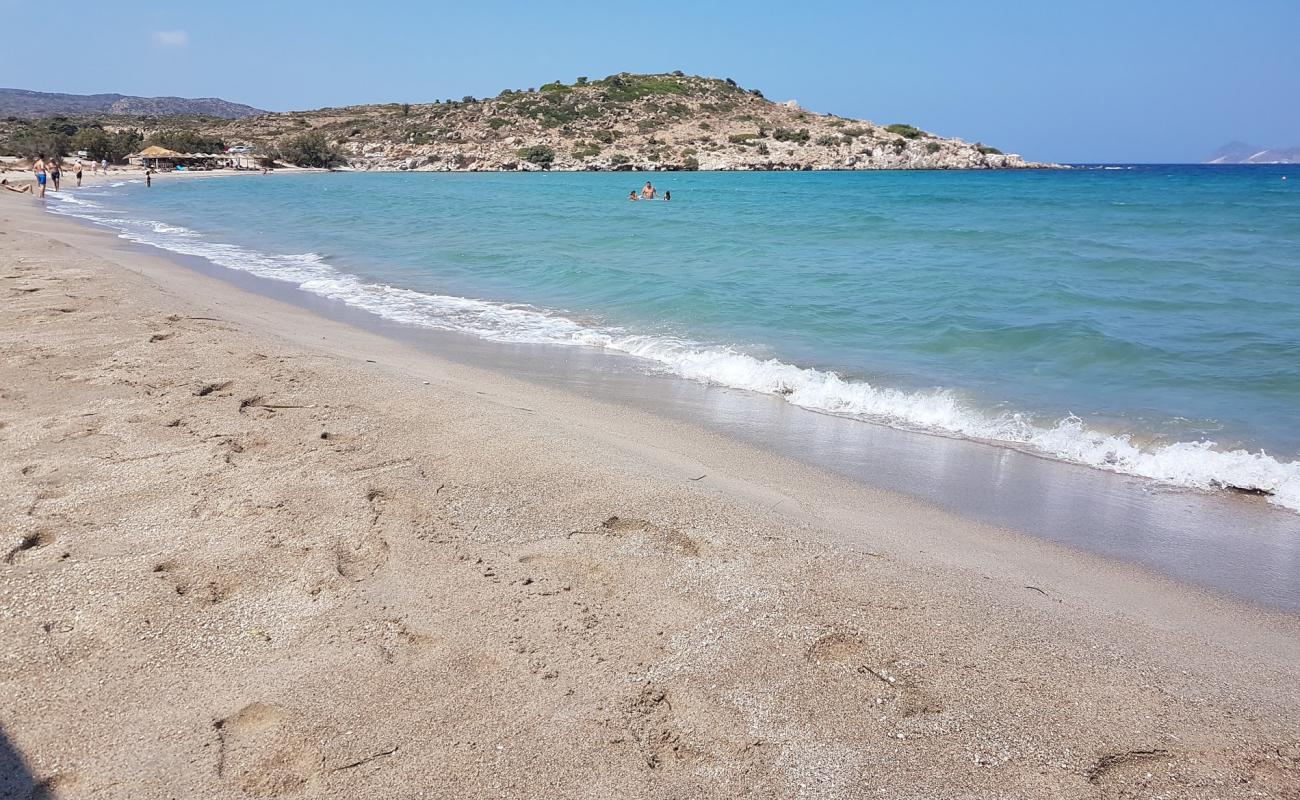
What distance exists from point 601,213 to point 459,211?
5.37 m

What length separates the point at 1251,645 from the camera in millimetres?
3340

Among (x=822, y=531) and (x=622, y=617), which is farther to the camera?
(x=822, y=531)

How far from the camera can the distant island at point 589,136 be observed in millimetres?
82000

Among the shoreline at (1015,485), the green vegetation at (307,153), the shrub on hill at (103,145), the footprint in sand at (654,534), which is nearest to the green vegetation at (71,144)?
the shrub on hill at (103,145)

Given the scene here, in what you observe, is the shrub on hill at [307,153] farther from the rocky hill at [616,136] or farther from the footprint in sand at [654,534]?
the footprint in sand at [654,534]

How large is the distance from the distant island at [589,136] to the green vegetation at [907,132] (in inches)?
5.0

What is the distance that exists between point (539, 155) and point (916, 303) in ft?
250

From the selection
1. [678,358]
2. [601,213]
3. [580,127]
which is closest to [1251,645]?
[678,358]

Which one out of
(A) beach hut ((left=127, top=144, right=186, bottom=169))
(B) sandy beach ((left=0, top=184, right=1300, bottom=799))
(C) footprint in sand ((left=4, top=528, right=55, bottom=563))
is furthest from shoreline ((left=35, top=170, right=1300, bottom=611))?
(A) beach hut ((left=127, top=144, right=186, bottom=169))

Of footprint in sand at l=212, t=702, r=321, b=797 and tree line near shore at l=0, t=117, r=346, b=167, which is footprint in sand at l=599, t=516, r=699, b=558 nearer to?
footprint in sand at l=212, t=702, r=321, b=797

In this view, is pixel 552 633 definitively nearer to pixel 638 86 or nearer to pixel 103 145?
pixel 103 145

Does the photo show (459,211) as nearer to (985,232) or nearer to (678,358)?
(985,232)

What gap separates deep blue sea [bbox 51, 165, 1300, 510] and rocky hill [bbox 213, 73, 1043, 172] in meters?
59.6

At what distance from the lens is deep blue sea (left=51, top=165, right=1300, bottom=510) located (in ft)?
21.9
